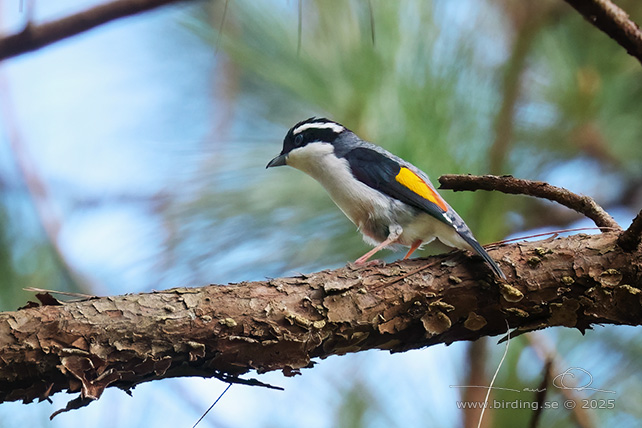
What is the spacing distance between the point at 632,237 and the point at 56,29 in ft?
6.45

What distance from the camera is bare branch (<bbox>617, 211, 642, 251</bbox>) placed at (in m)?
1.81

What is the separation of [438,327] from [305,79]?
1.52 m

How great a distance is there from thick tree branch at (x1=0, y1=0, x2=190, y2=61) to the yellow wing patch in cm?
117

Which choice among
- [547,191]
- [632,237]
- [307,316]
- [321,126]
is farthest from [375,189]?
[632,237]

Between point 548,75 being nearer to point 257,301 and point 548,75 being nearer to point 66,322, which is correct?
point 257,301

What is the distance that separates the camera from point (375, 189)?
2.43 meters

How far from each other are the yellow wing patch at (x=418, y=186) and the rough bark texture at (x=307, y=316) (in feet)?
1.02

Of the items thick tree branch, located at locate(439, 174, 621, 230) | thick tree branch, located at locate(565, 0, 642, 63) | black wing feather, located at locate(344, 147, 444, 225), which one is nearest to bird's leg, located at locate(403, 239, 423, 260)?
black wing feather, located at locate(344, 147, 444, 225)

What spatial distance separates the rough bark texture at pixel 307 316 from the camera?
1698 mm

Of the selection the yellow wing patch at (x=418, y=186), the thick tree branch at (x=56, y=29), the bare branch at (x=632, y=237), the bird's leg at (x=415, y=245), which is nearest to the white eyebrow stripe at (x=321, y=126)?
the yellow wing patch at (x=418, y=186)

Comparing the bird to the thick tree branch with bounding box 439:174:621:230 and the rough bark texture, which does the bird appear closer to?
the thick tree branch with bounding box 439:174:621:230

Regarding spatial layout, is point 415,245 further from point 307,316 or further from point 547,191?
point 307,316

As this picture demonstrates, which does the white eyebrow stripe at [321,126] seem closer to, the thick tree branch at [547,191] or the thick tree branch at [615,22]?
the thick tree branch at [547,191]

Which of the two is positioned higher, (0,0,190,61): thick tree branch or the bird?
(0,0,190,61): thick tree branch
